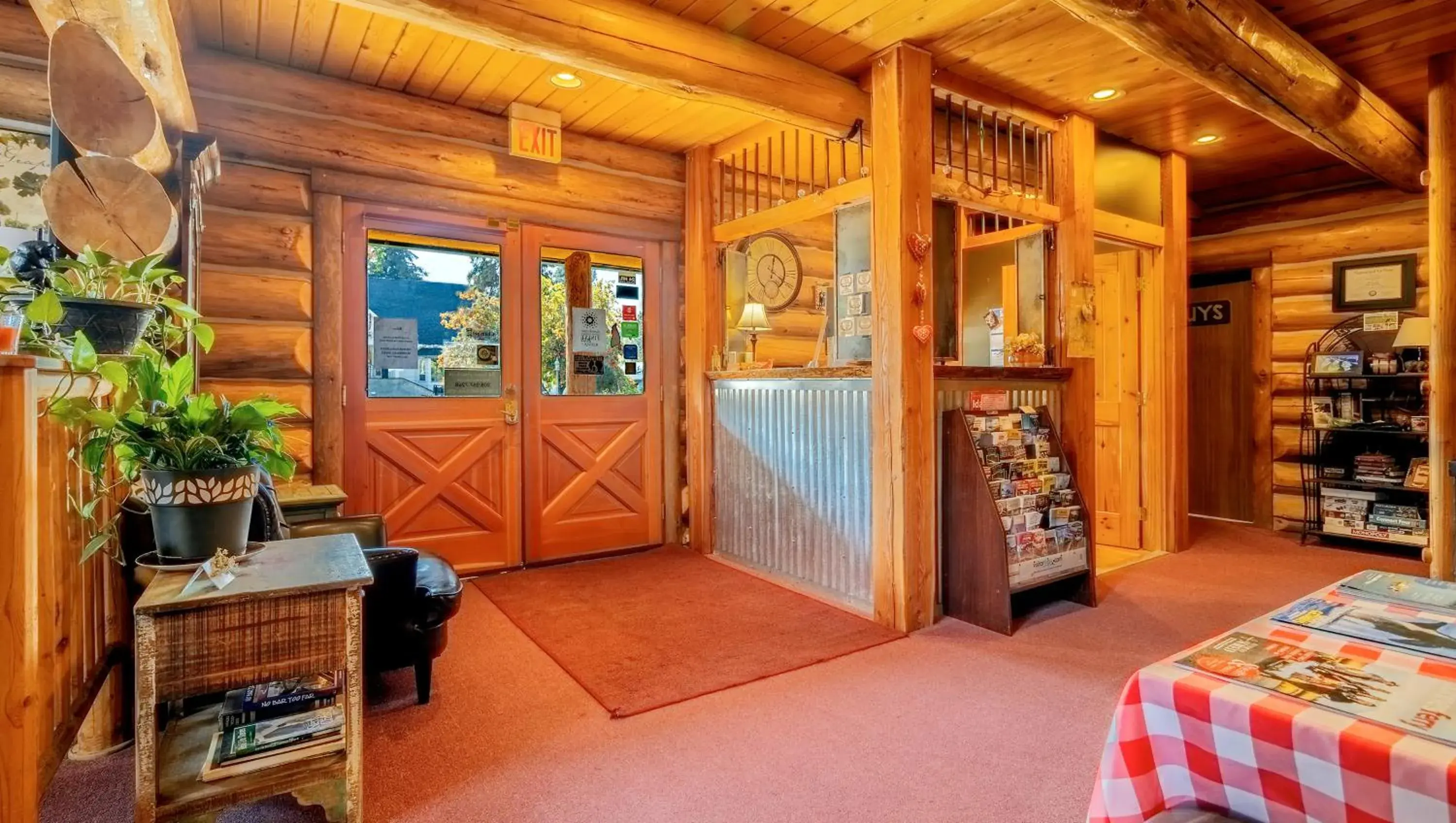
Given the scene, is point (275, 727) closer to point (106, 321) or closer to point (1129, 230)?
point (106, 321)

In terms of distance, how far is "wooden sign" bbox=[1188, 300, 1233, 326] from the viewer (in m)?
6.05

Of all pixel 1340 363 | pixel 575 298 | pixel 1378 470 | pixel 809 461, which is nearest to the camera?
pixel 809 461

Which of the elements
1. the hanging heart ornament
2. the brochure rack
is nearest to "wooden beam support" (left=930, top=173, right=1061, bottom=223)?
the hanging heart ornament

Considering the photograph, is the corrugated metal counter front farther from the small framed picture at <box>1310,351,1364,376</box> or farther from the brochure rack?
the small framed picture at <box>1310,351,1364,376</box>

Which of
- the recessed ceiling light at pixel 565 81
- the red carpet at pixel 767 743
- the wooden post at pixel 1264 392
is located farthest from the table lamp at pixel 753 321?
the wooden post at pixel 1264 392

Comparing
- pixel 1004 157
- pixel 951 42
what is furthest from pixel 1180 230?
pixel 951 42

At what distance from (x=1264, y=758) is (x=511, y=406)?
4028mm

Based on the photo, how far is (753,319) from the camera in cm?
475

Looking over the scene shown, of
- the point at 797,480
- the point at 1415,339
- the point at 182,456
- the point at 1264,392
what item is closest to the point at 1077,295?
the point at 797,480

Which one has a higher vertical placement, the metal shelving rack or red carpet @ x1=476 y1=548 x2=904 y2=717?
the metal shelving rack

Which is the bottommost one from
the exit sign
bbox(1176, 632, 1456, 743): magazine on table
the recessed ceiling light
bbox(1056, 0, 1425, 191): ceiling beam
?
bbox(1176, 632, 1456, 743): magazine on table

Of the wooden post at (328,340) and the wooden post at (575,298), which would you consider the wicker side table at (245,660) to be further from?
the wooden post at (575,298)

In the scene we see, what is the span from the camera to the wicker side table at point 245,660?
1.50 meters

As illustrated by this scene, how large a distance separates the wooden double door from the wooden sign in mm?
4716
